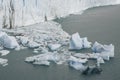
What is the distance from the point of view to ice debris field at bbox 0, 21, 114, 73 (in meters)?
8.80

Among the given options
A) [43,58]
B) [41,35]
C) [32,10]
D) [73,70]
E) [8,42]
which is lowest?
[73,70]

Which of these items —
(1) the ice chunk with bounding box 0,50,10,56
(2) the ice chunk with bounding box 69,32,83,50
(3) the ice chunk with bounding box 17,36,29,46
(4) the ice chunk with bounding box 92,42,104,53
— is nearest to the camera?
(4) the ice chunk with bounding box 92,42,104,53

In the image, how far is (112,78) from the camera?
773 centimetres

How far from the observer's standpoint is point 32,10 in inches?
504

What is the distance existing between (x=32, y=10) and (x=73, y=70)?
5169mm

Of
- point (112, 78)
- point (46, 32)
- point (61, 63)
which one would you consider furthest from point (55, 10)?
point (112, 78)

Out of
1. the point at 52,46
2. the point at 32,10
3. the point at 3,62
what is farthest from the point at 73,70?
the point at 32,10

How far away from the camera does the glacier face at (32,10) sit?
38.9ft

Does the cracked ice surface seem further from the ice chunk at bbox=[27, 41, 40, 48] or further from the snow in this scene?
the snow

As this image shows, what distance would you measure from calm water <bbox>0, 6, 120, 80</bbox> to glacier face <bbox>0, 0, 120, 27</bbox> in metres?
0.56

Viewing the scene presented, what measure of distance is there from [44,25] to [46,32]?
1.17 meters

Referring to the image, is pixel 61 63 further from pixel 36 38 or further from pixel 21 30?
pixel 21 30

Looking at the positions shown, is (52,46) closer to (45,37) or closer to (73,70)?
(45,37)

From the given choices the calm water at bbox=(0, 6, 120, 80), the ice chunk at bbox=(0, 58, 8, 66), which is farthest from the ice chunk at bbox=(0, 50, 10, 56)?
the ice chunk at bbox=(0, 58, 8, 66)
